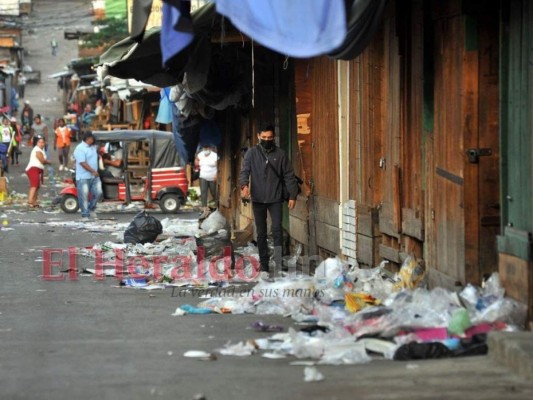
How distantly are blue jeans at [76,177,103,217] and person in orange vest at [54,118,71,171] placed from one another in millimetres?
14944

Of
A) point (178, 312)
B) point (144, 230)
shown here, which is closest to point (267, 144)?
point (178, 312)

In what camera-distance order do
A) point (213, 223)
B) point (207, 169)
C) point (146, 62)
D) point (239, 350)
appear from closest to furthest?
point (239, 350) < point (146, 62) < point (213, 223) < point (207, 169)

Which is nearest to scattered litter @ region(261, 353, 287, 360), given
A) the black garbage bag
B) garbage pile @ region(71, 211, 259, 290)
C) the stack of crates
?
garbage pile @ region(71, 211, 259, 290)

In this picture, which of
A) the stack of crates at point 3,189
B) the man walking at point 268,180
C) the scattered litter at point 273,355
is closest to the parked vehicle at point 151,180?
the stack of crates at point 3,189

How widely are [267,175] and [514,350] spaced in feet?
24.1

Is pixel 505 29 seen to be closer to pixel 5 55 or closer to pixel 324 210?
pixel 324 210

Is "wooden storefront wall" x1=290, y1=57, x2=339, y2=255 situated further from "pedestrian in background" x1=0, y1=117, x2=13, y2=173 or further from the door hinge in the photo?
"pedestrian in background" x1=0, y1=117, x2=13, y2=173

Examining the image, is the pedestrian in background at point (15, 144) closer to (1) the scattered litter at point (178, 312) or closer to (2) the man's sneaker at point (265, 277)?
(2) the man's sneaker at point (265, 277)

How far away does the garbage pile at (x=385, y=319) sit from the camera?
8898 mm

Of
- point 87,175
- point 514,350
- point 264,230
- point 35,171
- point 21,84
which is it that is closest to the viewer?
point 514,350

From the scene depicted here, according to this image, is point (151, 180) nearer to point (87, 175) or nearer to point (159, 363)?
point (87, 175)

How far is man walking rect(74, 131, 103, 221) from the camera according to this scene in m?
25.8

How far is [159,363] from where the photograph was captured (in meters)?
8.91

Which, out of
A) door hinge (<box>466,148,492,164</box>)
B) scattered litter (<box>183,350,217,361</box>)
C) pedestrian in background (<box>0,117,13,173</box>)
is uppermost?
door hinge (<box>466,148,492,164</box>)
